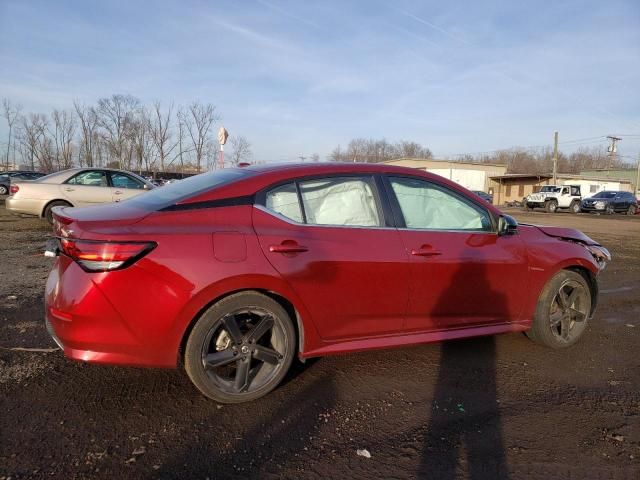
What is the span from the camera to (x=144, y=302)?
2629 mm

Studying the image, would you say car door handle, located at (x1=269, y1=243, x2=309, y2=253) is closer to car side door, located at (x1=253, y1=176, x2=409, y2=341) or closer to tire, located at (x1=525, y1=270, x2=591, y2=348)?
car side door, located at (x1=253, y1=176, x2=409, y2=341)

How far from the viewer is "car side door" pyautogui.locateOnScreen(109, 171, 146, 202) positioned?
36.6 feet

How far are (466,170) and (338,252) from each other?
55982 mm

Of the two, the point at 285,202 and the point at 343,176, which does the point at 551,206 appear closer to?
the point at 343,176

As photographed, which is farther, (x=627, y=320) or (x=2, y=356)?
(x=627, y=320)

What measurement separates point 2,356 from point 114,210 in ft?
5.08

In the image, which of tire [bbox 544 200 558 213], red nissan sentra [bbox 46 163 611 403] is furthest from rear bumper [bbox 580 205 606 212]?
red nissan sentra [bbox 46 163 611 403]

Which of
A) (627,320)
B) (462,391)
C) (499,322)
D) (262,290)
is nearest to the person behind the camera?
(262,290)

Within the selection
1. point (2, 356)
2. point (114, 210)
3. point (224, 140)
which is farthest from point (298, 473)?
point (224, 140)

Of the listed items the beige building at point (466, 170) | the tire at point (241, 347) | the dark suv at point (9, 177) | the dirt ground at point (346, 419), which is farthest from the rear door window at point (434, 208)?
the beige building at point (466, 170)

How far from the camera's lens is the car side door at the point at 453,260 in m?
3.39

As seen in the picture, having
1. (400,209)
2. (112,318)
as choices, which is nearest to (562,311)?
(400,209)

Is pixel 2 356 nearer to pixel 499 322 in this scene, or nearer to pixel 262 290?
pixel 262 290

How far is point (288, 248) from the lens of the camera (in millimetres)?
2928
